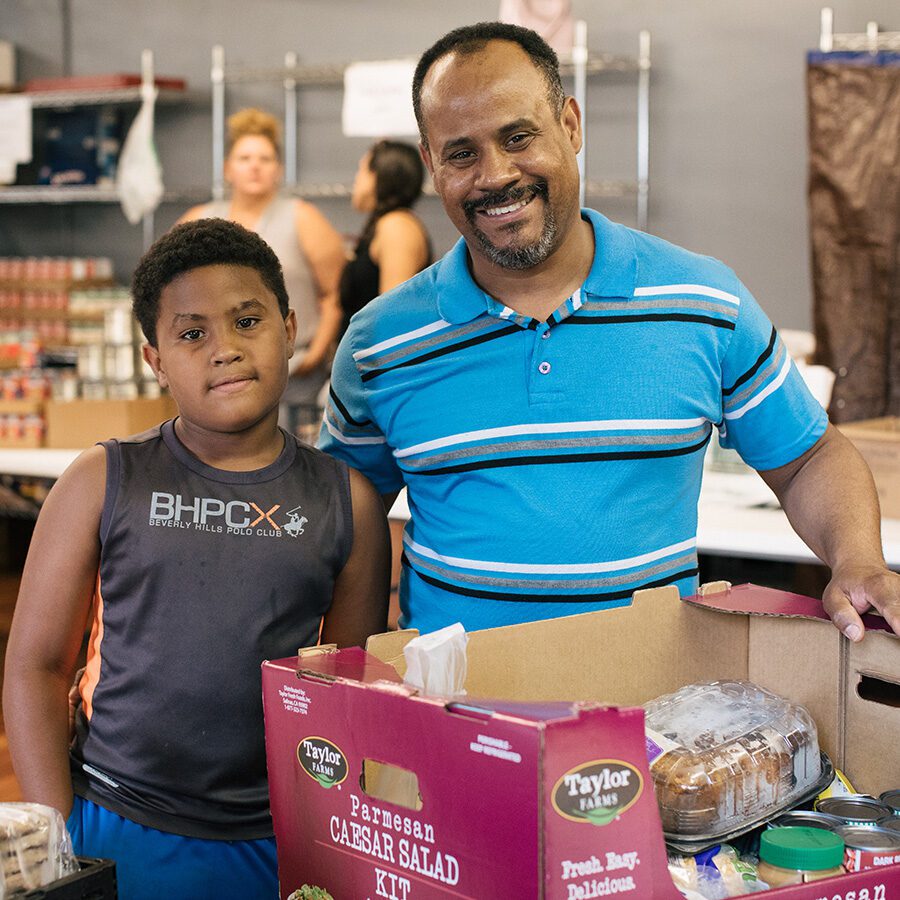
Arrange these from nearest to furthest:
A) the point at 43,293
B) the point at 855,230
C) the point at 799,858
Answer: the point at 799,858 < the point at 855,230 < the point at 43,293

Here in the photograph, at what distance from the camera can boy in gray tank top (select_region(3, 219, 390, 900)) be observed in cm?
128

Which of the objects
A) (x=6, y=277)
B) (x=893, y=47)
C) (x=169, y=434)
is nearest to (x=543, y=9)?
(x=893, y=47)

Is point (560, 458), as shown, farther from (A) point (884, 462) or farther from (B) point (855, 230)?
(B) point (855, 230)

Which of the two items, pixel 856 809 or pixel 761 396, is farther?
pixel 761 396

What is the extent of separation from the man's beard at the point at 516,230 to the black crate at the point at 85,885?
0.84m

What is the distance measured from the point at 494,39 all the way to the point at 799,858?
95 cm

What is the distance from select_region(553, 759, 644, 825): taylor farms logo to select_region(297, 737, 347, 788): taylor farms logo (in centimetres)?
19

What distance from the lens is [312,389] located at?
4.50 meters

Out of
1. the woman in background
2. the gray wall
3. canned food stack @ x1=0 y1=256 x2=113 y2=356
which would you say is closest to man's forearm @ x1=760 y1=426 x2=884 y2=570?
the woman in background

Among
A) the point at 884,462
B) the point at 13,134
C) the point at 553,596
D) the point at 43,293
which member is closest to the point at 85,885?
the point at 553,596

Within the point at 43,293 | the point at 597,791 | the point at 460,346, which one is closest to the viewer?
the point at 597,791

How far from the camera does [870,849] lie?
3.00 feet

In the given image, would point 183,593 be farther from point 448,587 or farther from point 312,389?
point 312,389

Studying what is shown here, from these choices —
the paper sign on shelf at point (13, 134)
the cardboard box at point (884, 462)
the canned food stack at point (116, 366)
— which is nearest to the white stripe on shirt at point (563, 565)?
the cardboard box at point (884, 462)
